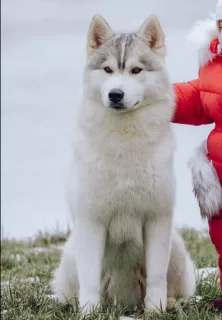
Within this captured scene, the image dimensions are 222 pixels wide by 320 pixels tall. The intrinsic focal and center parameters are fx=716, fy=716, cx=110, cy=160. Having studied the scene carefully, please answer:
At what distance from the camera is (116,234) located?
451 centimetres

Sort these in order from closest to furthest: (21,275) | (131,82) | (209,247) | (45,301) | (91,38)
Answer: (131,82) → (91,38) → (45,301) → (21,275) → (209,247)

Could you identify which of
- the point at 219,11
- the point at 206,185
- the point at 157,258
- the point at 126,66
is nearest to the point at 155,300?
the point at 157,258

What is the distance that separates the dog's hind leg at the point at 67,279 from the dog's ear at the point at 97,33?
130 cm

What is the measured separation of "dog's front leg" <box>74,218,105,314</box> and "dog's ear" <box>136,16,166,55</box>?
117 centimetres

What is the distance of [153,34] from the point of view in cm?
448

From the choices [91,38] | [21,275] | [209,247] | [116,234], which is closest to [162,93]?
[91,38]

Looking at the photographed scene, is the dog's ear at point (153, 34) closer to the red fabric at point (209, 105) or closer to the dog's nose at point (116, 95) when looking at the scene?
the red fabric at point (209, 105)

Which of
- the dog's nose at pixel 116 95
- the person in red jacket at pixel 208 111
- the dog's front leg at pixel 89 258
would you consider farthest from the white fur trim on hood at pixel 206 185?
the dog's nose at pixel 116 95

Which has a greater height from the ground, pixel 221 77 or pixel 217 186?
pixel 221 77

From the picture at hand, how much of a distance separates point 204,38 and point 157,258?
1450mm

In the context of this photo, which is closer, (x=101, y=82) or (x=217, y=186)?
(x=101, y=82)

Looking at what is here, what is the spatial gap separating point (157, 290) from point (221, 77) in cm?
142

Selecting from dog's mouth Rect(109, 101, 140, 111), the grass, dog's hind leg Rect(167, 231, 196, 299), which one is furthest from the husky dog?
dog's hind leg Rect(167, 231, 196, 299)

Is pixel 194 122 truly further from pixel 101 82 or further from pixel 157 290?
pixel 157 290
